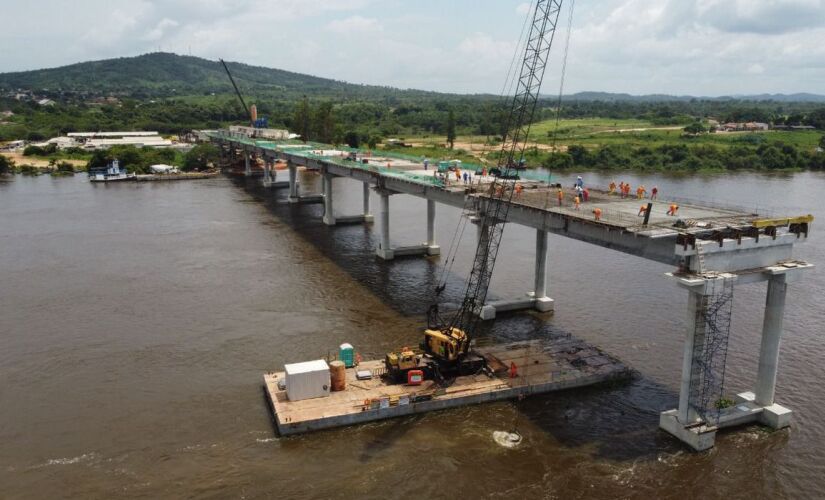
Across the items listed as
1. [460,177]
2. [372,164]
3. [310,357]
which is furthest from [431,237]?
[310,357]

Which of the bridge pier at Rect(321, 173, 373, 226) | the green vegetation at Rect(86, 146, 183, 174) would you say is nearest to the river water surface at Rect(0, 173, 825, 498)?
the bridge pier at Rect(321, 173, 373, 226)

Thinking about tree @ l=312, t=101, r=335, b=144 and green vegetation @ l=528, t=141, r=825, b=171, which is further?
tree @ l=312, t=101, r=335, b=144

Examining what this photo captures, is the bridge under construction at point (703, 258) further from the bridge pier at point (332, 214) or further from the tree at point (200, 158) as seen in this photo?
the tree at point (200, 158)

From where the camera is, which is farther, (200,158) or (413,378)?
(200,158)

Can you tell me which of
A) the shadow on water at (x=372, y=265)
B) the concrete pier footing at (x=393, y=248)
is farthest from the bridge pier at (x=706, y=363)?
the concrete pier footing at (x=393, y=248)

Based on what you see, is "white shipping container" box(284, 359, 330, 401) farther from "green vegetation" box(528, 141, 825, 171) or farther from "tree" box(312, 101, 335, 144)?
"tree" box(312, 101, 335, 144)

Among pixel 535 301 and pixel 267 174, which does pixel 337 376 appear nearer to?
pixel 535 301
